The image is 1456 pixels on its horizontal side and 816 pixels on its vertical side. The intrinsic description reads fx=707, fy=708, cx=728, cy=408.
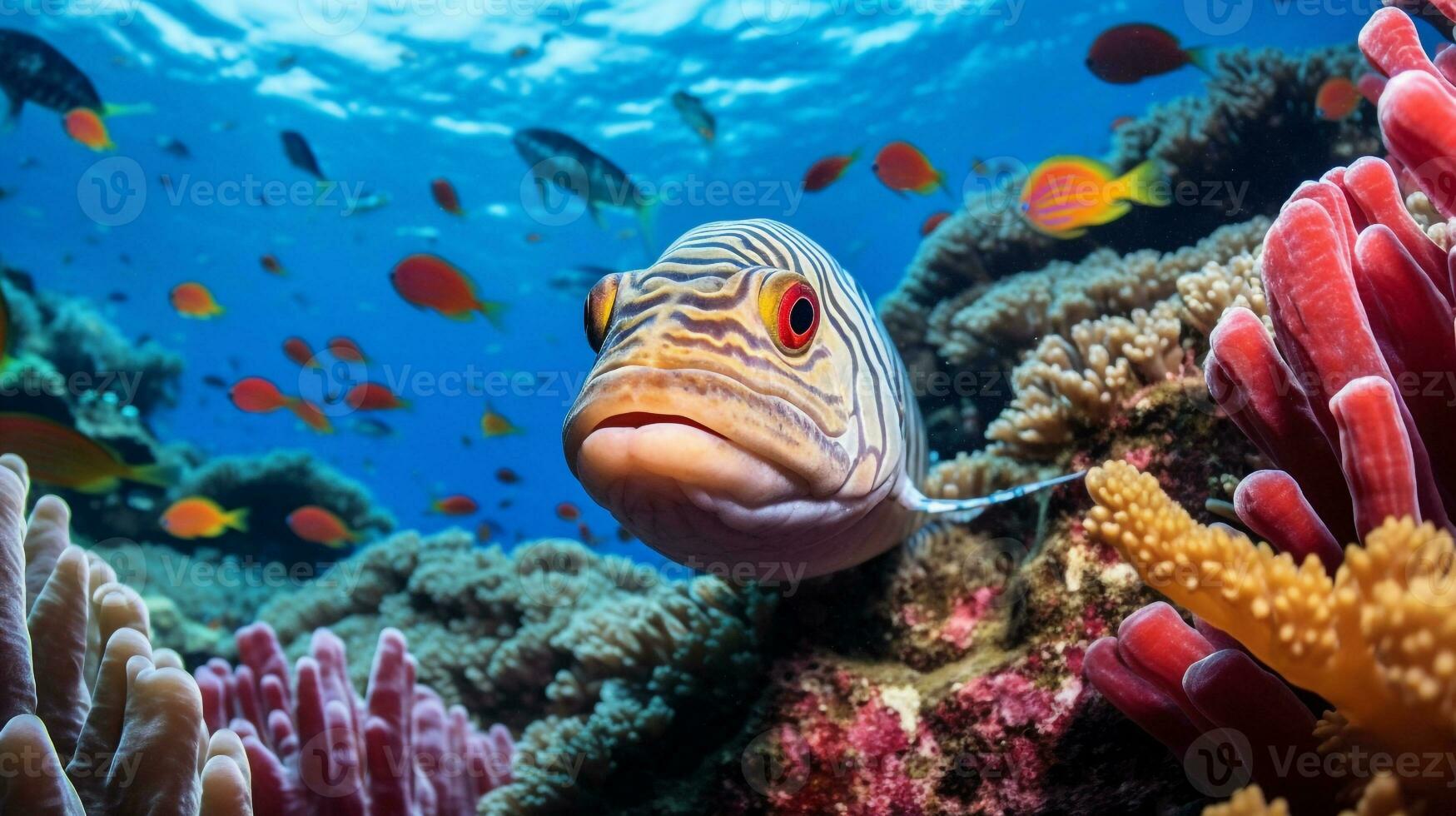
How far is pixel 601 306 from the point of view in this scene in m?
2.35

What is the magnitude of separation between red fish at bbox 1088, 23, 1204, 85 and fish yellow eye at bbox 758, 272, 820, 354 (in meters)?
5.17

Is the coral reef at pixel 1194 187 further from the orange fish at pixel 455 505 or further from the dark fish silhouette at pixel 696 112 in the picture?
the orange fish at pixel 455 505

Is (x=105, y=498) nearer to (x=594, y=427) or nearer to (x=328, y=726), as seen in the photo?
(x=328, y=726)

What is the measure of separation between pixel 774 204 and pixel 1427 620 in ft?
125

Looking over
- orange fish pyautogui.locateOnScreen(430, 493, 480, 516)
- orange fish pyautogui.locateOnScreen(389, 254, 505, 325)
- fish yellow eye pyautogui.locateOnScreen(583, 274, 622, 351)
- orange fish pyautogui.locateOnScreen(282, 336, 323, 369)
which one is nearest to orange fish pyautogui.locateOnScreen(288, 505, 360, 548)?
→ orange fish pyautogui.locateOnScreen(430, 493, 480, 516)

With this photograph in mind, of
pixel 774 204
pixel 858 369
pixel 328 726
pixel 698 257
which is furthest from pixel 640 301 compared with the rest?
pixel 774 204

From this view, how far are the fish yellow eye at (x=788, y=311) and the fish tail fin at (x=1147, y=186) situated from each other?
15.2 ft

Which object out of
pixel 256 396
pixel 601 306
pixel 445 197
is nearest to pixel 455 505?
pixel 256 396

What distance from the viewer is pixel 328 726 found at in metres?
3.17

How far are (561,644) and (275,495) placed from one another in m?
10.4

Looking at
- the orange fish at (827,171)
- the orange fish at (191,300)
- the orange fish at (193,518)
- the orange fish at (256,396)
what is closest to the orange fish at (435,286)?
the orange fish at (256,396)

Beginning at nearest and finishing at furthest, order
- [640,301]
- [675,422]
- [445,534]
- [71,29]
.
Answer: [675,422]
[640,301]
[445,534]
[71,29]

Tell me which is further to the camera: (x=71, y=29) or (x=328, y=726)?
(x=71, y=29)

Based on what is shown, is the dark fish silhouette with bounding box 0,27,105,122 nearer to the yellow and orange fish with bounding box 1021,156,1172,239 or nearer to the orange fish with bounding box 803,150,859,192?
the orange fish with bounding box 803,150,859,192
